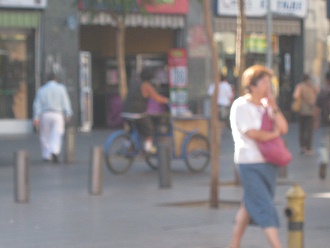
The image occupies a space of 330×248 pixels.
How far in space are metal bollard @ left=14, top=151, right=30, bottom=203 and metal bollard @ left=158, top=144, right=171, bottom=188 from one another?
2.46 m

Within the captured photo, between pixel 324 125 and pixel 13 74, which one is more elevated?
pixel 13 74

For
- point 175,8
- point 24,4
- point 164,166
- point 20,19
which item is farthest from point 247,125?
point 175,8

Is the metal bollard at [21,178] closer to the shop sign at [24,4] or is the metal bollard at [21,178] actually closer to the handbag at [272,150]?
the handbag at [272,150]

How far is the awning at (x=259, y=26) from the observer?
112 ft

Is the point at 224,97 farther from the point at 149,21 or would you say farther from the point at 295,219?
the point at 295,219

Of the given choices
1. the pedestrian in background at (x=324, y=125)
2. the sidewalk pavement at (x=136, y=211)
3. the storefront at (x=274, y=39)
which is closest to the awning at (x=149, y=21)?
the storefront at (x=274, y=39)

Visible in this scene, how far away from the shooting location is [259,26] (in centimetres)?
3512

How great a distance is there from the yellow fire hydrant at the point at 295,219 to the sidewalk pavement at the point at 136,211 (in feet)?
6.42

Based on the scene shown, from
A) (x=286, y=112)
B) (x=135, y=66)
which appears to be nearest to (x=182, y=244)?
(x=135, y=66)

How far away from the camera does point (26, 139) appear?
27844 millimetres

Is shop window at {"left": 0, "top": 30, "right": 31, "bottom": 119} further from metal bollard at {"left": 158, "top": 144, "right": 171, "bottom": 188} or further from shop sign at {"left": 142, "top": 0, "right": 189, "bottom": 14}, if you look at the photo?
metal bollard at {"left": 158, "top": 144, "right": 171, "bottom": 188}

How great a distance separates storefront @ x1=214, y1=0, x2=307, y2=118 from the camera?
33.6 meters

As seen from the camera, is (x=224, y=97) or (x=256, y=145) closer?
(x=256, y=145)

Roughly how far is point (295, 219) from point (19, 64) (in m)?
23.4
